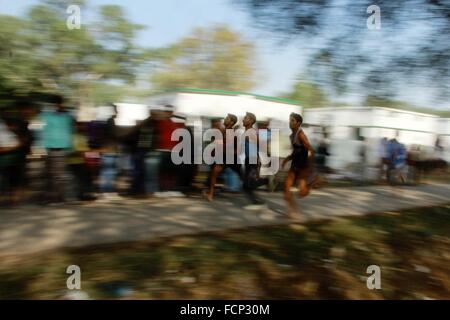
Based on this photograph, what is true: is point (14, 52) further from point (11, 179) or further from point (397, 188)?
point (397, 188)

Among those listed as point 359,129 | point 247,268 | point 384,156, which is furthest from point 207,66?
point 247,268

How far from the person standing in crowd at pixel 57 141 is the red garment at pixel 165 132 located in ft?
5.06

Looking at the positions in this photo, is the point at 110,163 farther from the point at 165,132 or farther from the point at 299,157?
the point at 299,157

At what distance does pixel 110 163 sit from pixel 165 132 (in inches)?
43.0

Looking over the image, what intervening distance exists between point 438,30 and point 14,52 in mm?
18636

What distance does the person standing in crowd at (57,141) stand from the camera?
20.2 feet

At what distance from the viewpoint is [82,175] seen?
673cm

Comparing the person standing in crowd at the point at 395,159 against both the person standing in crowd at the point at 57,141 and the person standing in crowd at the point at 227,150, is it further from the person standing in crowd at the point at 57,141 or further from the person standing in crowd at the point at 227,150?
the person standing in crowd at the point at 57,141

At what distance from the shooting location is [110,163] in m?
7.43

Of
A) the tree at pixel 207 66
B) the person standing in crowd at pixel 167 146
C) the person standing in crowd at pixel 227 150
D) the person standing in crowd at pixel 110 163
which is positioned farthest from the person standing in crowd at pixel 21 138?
the tree at pixel 207 66

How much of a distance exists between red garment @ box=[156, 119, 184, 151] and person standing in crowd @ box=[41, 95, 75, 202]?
5.06 ft

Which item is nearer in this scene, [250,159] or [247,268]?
[247,268]

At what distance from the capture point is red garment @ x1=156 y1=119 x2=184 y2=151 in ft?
24.3
